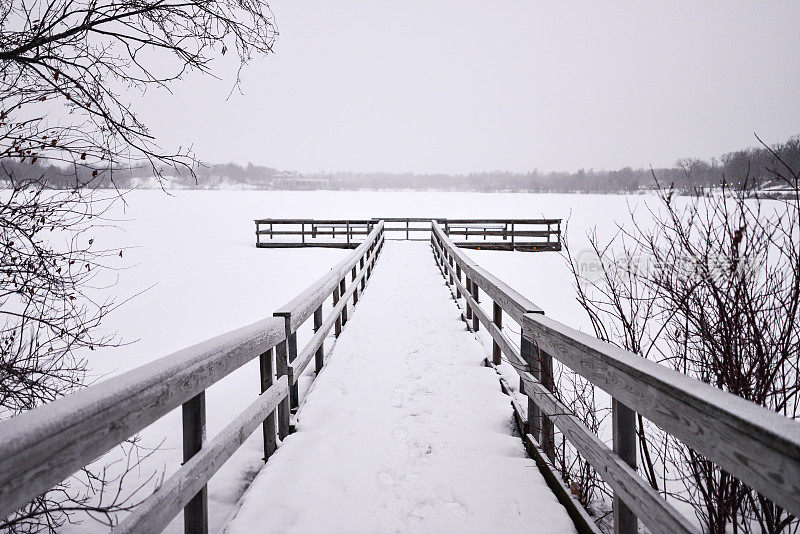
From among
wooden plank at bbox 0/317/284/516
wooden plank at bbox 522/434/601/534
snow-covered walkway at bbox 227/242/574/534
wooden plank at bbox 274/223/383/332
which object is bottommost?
snow-covered walkway at bbox 227/242/574/534

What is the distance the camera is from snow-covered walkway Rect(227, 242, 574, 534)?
2539 mm

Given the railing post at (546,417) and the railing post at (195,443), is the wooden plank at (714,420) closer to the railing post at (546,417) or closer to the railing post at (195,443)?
the railing post at (546,417)

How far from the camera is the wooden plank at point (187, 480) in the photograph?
5.08 ft

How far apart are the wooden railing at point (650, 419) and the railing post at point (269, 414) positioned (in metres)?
1.75

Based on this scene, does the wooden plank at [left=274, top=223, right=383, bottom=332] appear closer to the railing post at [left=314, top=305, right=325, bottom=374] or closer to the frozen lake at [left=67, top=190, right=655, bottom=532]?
the railing post at [left=314, top=305, right=325, bottom=374]

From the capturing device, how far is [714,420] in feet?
4.38

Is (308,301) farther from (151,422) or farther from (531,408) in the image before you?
(151,422)

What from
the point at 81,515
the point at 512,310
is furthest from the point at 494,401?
the point at 81,515

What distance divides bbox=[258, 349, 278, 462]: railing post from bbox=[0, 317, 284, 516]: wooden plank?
900mm

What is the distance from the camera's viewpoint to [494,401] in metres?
A: 4.21

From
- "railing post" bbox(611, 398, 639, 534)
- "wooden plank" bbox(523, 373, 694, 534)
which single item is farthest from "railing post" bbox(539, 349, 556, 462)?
"railing post" bbox(611, 398, 639, 534)

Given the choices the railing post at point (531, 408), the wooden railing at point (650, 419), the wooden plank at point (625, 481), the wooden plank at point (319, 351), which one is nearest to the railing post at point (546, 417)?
the wooden railing at point (650, 419)

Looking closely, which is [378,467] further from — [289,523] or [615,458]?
[615,458]

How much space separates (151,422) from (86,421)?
13.1 inches
